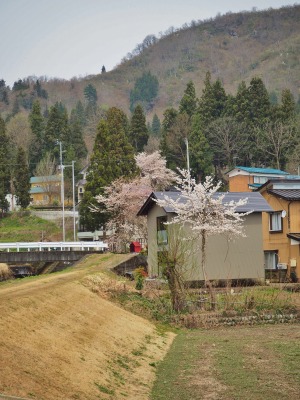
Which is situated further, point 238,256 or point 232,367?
point 238,256

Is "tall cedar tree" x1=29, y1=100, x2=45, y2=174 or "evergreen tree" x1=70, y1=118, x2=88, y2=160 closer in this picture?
"evergreen tree" x1=70, y1=118, x2=88, y2=160

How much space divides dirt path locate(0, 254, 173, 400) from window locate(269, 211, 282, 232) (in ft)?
63.9

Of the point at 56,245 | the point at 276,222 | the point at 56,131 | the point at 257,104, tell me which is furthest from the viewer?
the point at 56,131

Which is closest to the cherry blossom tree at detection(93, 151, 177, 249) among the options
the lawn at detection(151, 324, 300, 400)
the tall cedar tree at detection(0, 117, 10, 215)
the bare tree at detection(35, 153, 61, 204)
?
the tall cedar tree at detection(0, 117, 10, 215)

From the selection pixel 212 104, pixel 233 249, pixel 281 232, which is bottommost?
pixel 233 249

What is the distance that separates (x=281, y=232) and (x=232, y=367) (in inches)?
998

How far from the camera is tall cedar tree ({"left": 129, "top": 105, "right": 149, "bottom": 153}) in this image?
83.8 m

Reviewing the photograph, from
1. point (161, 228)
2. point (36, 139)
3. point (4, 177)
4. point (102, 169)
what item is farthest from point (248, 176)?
point (36, 139)

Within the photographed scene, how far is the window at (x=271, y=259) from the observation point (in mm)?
40875

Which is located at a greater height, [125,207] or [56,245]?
[125,207]

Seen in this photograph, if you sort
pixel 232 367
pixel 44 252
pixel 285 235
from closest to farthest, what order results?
1. pixel 232 367
2. pixel 285 235
3. pixel 44 252

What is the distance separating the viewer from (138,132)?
83.8 m

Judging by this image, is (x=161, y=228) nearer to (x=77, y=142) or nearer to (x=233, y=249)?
(x=233, y=249)

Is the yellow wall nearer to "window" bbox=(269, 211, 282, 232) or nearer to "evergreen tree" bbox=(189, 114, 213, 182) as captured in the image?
"window" bbox=(269, 211, 282, 232)
